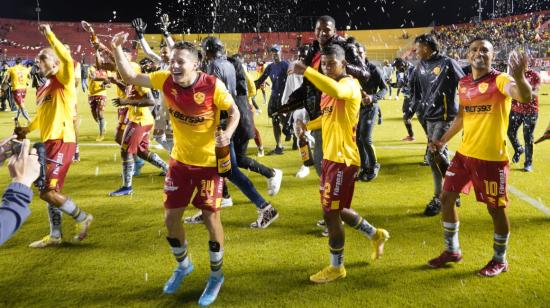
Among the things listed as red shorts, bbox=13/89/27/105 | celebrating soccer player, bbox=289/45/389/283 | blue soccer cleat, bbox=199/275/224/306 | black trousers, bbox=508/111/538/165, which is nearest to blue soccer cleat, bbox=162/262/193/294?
blue soccer cleat, bbox=199/275/224/306

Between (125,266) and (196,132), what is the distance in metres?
1.62

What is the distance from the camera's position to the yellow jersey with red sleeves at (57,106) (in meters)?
4.68

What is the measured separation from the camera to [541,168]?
786cm

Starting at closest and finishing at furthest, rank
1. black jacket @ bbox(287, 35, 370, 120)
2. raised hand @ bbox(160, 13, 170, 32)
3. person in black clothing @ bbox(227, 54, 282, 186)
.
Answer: black jacket @ bbox(287, 35, 370, 120) < person in black clothing @ bbox(227, 54, 282, 186) < raised hand @ bbox(160, 13, 170, 32)

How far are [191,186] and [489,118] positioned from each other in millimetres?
2534

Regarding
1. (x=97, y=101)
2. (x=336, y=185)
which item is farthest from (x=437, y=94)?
(x=97, y=101)

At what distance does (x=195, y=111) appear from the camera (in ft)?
11.6

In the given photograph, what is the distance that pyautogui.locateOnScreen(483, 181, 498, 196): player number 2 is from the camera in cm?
371

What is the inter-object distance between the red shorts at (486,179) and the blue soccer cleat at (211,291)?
2.19m

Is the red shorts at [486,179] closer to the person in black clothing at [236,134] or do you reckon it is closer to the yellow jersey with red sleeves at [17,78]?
the person in black clothing at [236,134]

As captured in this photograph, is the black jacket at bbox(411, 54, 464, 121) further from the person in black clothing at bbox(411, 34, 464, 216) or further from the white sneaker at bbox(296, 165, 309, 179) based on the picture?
the white sneaker at bbox(296, 165, 309, 179)

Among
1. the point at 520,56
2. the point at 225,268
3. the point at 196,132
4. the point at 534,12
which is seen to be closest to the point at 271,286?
the point at 225,268

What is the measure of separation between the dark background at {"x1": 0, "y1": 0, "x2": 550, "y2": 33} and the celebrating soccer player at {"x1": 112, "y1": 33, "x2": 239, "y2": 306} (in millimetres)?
67804

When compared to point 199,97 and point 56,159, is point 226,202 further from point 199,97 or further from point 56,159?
point 199,97
